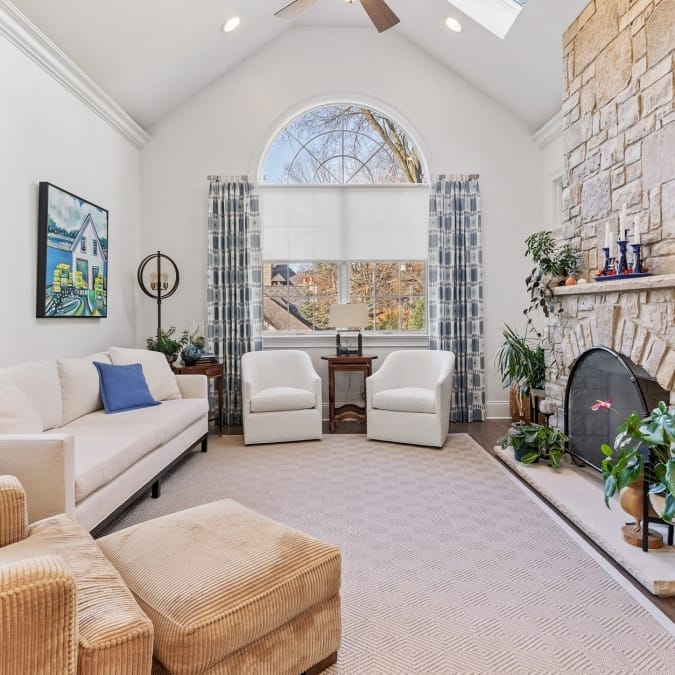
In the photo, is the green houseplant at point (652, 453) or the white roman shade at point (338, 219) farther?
the white roman shade at point (338, 219)

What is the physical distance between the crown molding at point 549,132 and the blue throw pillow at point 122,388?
4405mm

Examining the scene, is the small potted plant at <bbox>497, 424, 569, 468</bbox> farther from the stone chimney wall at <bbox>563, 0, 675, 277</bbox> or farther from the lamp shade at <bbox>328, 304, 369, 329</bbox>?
the lamp shade at <bbox>328, 304, 369, 329</bbox>

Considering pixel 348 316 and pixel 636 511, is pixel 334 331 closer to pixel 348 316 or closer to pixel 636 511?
pixel 348 316

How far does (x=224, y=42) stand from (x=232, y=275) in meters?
2.23

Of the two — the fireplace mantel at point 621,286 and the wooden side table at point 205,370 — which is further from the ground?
the fireplace mantel at point 621,286

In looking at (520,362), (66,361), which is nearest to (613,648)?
(520,362)

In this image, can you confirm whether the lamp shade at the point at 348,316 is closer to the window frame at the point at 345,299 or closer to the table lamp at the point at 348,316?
the table lamp at the point at 348,316

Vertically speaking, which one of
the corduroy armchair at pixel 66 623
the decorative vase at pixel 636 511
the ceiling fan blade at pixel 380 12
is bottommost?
the decorative vase at pixel 636 511

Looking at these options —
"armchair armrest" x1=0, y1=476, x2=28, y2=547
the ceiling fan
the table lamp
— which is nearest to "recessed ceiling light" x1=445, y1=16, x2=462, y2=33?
the ceiling fan

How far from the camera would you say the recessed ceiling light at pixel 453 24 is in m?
4.56

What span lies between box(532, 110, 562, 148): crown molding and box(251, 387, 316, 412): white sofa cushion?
347 centimetres

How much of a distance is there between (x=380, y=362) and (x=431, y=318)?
73cm

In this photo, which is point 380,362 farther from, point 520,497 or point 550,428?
point 520,497

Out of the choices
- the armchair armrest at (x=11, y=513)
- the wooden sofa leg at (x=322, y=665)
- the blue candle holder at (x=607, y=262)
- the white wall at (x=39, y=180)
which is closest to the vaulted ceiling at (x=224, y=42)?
the white wall at (x=39, y=180)
